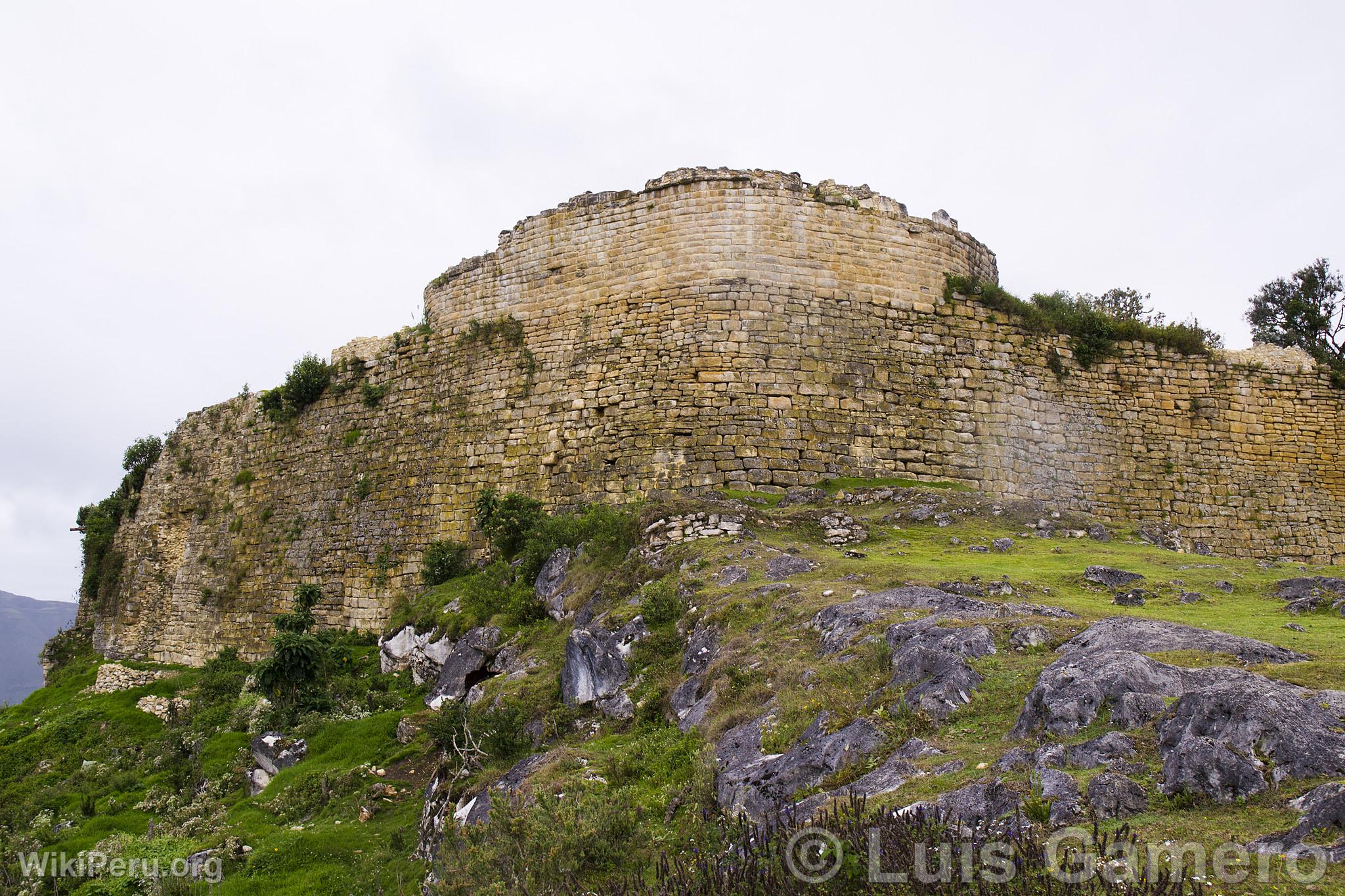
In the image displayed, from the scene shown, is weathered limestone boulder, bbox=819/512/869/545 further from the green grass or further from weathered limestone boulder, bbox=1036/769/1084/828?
weathered limestone boulder, bbox=1036/769/1084/828

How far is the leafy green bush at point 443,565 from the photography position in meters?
17.3

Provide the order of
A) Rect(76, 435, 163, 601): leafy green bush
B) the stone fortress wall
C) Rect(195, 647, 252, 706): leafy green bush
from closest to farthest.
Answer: the stone fortress wall
Rect(195, 647, 252, 706): leafy green bush
Rect(76, 435, 163, 601): leafy green bush

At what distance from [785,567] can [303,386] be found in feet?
49.2

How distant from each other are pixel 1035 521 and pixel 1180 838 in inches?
422

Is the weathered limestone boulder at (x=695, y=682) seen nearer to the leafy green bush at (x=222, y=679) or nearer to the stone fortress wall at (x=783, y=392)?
the stone fortress wall at (x=783, y=392)

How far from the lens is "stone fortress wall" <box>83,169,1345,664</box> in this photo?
15875 millimetres

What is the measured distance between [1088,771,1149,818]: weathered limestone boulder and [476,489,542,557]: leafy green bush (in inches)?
463

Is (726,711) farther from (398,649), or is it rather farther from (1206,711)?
(398,649)

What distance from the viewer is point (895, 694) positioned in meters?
6.51

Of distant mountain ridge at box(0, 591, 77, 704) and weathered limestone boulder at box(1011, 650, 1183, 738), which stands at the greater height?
weathered limestone boulder at box(1011, 650, 1183, 738)

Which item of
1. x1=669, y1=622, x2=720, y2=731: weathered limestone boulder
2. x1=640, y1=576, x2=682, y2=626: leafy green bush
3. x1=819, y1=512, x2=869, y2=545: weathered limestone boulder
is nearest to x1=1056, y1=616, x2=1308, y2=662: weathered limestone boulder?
x1=669, y1=622, x2=720, y2=731: weathered limestone boulder

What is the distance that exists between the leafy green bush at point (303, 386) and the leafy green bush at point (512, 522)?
7.51 meters

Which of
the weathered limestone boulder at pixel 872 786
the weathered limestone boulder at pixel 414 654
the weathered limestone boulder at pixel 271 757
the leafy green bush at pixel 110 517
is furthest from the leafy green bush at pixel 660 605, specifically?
the leafy green bush at pixel 110 517

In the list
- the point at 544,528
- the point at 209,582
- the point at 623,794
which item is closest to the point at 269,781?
the point at 544,528
